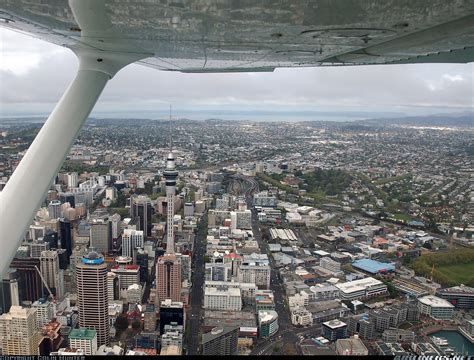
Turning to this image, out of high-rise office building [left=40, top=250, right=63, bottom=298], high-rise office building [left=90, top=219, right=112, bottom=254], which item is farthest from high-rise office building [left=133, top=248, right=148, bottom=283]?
high-rise office building [left=40, top=250, right=63, bottom=298]

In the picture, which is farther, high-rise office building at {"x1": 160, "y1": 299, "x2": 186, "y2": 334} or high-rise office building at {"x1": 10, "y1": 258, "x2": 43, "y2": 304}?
high-rise office building at {"x1": 10, "y1": 258, "x2": 43, "y2": 304}

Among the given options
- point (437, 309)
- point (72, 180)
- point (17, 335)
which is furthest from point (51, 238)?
point (437, 309)

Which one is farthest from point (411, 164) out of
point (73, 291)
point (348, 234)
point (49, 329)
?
point (49, 329)

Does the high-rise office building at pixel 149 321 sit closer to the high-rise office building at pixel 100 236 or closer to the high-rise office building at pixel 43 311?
the high-rise office building at pixel 43 311

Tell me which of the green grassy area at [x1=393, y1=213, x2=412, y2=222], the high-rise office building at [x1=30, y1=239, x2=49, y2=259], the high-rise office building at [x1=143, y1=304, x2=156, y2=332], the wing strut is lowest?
the high-rise office building at [x1=143, y1=304, x2=156, y2=332]

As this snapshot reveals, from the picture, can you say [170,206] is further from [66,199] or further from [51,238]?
[66,199]

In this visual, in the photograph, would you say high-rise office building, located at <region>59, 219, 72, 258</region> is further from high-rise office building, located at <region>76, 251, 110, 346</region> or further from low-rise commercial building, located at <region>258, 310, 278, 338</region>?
low-rise commercial building, located at <region>258, 310, 278, 338</region>

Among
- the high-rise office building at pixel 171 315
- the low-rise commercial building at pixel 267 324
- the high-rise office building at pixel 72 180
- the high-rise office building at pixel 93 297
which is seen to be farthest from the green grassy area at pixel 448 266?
the high-rise office building at pixel 72 180
